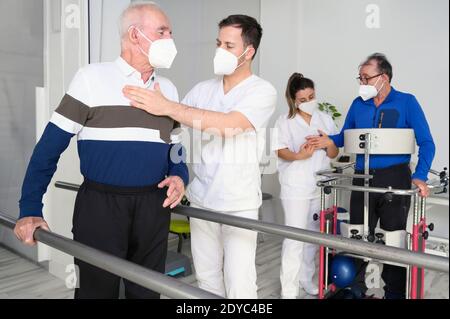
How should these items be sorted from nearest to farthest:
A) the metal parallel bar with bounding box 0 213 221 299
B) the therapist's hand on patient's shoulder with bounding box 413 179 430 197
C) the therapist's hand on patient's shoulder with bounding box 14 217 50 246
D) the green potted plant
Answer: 1. the metal parallel bar with bounding box 0 213 221 299
2. the therapist's hand on patient's shoulder with bounding box 14 217 50 246
3. the therapist's hand on patient's shoulder with bounding box 413 179 430 197
4. the green potted plant

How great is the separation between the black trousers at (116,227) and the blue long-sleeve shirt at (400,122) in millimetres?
1679

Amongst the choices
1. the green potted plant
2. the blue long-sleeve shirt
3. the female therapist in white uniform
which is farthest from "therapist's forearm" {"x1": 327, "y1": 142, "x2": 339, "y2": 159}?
the green potted plant

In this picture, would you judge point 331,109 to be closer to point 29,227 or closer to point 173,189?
point 173,189

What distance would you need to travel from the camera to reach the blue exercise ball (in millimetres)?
2967

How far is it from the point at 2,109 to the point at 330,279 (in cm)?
310

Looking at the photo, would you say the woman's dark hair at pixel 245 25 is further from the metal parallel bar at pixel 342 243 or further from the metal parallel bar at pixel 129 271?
the metal parallel bar at pixel 129 271

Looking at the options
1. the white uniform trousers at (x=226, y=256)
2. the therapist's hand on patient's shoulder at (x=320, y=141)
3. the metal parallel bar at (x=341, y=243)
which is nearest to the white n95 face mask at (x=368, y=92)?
the therapist's hand on patient's shoulder at (x=320, y=141)

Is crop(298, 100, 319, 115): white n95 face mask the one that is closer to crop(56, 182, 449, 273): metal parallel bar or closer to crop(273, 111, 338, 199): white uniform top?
crop(273, 111, 338, 199): white uniform top

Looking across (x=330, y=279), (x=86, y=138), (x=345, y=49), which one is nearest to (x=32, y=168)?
(x=86, y=138)

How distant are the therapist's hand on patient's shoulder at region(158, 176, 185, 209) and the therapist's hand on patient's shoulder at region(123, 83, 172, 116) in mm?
264

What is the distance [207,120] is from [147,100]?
28cm

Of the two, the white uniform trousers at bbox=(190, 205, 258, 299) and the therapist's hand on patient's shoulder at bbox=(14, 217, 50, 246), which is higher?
the therapist's hand on patient's shoulder at bbox=(14, 217, 50, 246)

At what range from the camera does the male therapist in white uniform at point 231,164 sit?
72.6 inches
